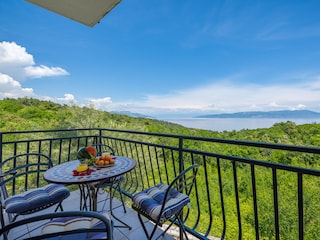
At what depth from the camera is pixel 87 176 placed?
5.62 feet

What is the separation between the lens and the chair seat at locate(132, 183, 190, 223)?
1476 mm

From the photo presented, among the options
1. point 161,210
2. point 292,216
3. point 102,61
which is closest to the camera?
point 161,210

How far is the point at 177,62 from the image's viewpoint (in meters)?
20.8

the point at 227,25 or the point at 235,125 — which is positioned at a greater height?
the point at 227,25

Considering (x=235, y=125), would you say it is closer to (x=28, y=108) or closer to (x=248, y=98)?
(x=248, y=98)

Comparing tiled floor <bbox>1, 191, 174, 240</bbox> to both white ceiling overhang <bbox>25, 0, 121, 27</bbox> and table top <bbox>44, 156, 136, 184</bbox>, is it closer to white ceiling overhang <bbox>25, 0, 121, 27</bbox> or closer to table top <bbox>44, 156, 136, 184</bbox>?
table top <bbox>44, 156, 136, 184</bbox>

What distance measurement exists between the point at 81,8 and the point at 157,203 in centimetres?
204

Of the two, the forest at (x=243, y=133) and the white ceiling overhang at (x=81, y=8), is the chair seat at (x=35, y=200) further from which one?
the forest at (x=243, y=133)

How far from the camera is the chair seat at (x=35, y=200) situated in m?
1.68

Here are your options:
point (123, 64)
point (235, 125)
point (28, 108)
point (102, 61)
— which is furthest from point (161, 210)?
point (123, 64)

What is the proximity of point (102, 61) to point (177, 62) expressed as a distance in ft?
27.1

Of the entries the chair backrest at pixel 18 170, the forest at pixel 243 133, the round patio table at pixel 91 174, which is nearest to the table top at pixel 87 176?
the round patio table at pixel 91 174

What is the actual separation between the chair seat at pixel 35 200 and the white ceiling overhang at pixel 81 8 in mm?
1895

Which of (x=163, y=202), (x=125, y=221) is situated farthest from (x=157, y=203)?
(x=125, y=221)
